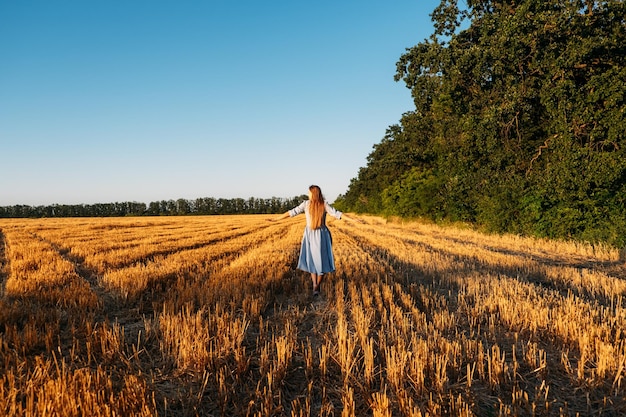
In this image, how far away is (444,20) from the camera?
59.0ft

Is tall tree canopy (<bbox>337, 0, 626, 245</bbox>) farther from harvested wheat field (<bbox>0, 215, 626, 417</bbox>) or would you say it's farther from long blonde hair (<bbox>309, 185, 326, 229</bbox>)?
long blonde hair (<bbox>309, 185, 326, 229</bbox>)

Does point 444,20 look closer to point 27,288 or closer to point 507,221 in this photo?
point 507,221

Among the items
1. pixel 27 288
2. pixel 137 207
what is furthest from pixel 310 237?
pixel 137 207

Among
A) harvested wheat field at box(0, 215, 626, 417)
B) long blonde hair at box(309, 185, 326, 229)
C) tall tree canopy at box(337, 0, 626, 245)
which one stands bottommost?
harvested wheat field at box(0, 215, 626, 417)

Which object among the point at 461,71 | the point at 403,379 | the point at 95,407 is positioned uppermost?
the point at 461,71

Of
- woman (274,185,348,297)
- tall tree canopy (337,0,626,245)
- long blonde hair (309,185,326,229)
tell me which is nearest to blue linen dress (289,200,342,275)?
woman (274,185,348,297)

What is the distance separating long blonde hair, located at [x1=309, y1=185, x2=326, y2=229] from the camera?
24.0ft

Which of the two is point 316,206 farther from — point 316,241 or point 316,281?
point 316,281

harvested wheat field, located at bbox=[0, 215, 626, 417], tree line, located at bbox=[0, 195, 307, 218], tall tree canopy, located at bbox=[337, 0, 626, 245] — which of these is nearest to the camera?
harvested wheat field, located at bbox=[0, 215, 626, 417]

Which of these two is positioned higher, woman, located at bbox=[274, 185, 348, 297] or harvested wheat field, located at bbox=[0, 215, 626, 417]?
woman, located at bbox=[274, 185, 348, 297]

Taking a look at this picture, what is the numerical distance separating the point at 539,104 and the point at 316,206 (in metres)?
14.6

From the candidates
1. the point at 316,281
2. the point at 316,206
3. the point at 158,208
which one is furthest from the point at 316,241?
the point at 158,208

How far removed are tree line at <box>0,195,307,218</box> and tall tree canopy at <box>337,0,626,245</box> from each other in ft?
373

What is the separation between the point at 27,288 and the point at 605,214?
1973 cm
